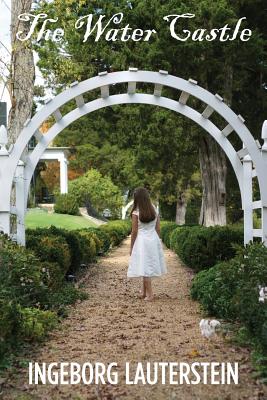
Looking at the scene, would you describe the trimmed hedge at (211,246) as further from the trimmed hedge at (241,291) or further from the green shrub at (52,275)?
the green shrub at (52,275)

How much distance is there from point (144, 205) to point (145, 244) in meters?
0.59

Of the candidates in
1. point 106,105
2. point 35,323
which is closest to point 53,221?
point 106,105

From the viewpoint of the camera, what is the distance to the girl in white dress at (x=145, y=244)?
9.46 metres

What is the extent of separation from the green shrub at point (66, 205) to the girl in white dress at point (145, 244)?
93.4 feet

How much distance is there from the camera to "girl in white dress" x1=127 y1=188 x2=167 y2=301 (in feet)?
31.0

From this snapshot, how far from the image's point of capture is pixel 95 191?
132ft

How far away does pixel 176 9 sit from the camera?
14914mm

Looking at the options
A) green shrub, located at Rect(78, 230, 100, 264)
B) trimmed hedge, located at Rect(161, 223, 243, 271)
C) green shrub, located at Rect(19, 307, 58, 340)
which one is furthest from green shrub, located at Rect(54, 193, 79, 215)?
green shrub, located at Rect(19, 307, 58, 340)

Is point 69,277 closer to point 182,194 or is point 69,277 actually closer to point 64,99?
point 64,99

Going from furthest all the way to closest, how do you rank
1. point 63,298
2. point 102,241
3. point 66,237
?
point 102,241 → point 66,237 → point 63,298

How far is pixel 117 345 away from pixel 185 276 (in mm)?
7506

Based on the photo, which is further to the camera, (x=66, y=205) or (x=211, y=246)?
(x=66, y=205)

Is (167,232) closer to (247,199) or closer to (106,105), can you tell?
(247,199)

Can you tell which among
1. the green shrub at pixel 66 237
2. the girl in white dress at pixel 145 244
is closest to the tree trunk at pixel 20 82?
the green shrub at pixel 66 237
